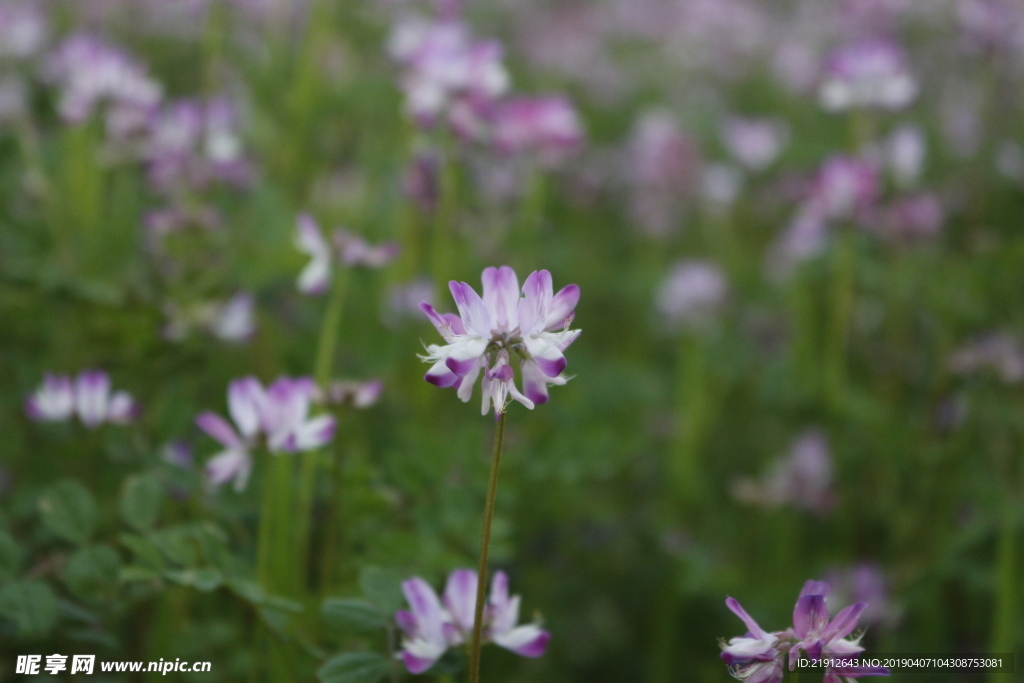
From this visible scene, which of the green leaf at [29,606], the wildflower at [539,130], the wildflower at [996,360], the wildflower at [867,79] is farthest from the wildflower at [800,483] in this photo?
the green leaf at [29,606]

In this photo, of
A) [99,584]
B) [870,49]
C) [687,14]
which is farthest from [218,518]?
[687,14]

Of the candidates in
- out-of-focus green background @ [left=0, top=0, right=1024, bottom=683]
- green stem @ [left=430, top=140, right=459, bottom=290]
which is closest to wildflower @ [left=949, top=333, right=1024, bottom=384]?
out-of-focus green background @ [left=0, top=0, right=1024, bottom=683]

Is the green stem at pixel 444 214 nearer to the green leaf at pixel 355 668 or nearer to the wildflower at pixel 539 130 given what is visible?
the wildflower at pixel 539 130

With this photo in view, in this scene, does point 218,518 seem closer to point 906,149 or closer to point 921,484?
point 921,484

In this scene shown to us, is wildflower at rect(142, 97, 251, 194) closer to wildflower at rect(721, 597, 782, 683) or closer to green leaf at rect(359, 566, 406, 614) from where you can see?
green leaf at rect(359, 566, 406, 614)

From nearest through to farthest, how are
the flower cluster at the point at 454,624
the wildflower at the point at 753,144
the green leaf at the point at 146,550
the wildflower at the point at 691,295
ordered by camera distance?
the flower cluster at the point at 454,624 < the green leaf at the point at 146,550 < the wildflower at the point at 691,295 < the wildflower at the point at 753,144

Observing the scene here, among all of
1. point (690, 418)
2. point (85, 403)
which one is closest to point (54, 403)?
point (85, 403)
